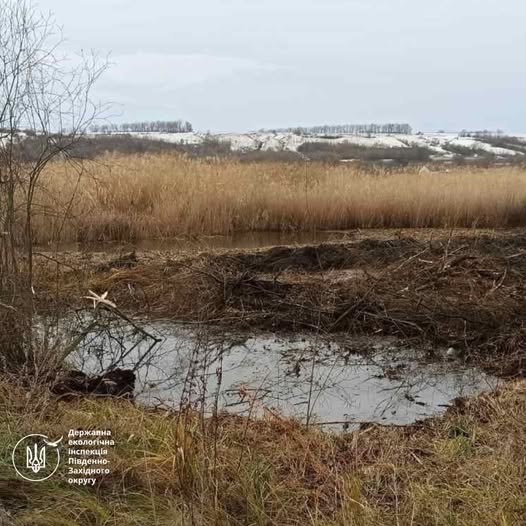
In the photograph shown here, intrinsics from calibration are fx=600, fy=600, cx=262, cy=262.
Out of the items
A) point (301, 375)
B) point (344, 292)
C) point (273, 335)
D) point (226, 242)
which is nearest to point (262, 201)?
point (226, 242)

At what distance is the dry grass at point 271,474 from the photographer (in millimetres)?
2346

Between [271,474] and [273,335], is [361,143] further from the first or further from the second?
[271,474]

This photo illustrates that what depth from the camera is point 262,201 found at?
1089cm

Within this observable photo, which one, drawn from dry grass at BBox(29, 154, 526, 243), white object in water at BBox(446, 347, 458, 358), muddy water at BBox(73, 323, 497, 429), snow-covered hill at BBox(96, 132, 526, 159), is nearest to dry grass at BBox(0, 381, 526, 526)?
muddy water at BBox(73, 323, 497, 429)

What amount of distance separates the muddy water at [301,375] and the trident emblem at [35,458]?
1032 mm

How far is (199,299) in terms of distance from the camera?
5719 mm

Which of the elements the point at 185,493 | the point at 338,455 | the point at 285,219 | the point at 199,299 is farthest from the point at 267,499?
the point at 285,219

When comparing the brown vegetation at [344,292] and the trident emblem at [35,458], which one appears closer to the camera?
the trident emblem at [35,458]

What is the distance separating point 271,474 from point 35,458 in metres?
1.04

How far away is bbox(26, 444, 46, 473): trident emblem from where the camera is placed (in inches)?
102

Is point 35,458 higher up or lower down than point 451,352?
higher up

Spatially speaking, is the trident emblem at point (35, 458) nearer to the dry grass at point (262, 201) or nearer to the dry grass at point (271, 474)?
the dry grass at point (271, 474)

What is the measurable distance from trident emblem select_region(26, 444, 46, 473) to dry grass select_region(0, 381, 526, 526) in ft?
0.28

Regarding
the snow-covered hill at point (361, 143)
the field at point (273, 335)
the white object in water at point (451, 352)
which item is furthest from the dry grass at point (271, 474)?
the snow-covered hill at point (361, 143)
